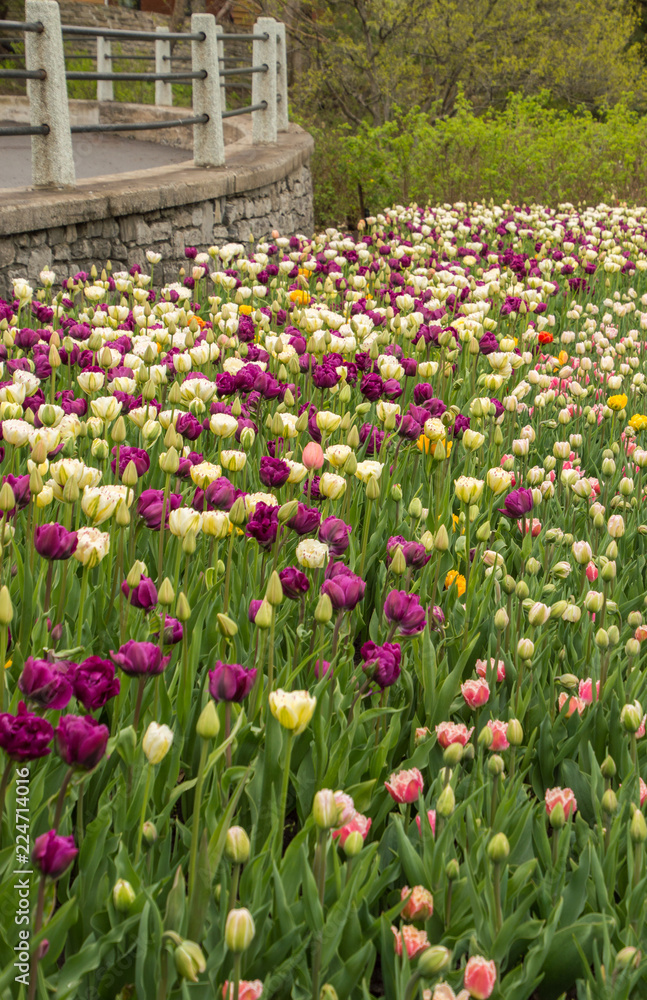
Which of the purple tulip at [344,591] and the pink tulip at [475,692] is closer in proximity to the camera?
the purple tulip at [344,591]

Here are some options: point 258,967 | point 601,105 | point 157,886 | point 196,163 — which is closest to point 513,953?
point 258,967

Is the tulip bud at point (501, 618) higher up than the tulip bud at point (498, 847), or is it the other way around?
the tulip bud at point (498, 847)

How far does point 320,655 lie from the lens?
1770 millimetres

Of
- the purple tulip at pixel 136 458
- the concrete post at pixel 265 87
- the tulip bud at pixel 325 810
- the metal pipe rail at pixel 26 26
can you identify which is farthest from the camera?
the concrete post at pixel 265 87

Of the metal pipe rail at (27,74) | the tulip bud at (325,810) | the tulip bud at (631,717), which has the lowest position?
the tulip bud at (631,717)

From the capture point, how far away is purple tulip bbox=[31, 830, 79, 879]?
0.96 metres

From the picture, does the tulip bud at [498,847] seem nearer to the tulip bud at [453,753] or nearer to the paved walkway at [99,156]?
the tulip bud at [453,753]

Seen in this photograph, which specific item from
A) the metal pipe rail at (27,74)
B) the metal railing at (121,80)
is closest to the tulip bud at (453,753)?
the metal railing at (121,80)

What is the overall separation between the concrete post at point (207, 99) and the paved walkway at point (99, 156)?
1.07 metres

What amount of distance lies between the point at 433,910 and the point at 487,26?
1638cm

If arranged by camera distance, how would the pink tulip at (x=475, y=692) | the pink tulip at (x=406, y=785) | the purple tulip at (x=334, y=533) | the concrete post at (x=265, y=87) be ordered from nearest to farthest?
the pink tulip at (x=406, y=785)
the pink tulip at (x=475, y=692)
the purple tulip at (x=334, y=533)
the concrete post at (x=265, y=87)

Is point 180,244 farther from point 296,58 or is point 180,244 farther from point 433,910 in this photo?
point 296,58

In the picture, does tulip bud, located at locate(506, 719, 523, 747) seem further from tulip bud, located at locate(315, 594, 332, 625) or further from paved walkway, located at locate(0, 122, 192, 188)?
paved walkway, located at locate(0, 122, 192, 188)

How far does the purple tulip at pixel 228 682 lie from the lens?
1205mm
